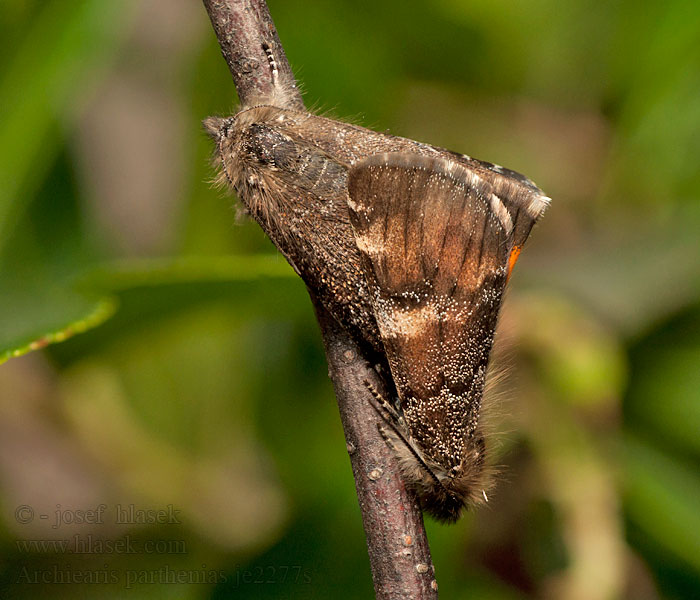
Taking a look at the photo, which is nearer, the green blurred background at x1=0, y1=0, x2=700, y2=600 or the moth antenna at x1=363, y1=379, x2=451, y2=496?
the moth antenna at x1=363, y1=379, x2=451, y2=496

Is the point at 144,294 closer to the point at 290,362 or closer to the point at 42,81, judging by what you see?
the point at 290,362

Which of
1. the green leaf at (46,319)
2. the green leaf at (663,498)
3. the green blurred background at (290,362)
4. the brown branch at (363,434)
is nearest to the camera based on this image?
the brown branch at (363,434)

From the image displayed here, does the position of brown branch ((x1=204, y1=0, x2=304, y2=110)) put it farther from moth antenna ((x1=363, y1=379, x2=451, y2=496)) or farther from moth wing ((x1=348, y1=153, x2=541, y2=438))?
moth antenna ((x1=363, y1=379, x2=451, y2=496))

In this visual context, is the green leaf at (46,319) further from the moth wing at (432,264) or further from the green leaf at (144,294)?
the moth wing at (432,264)

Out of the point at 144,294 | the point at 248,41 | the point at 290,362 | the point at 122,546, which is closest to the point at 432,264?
the point at 248,41

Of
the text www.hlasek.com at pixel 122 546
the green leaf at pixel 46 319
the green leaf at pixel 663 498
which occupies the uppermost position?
the green leaf at pixel 46 319

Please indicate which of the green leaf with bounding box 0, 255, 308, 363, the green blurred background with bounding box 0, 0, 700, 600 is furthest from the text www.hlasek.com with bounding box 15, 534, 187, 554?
the green leaf with bounding box 0, 255, 308, 363

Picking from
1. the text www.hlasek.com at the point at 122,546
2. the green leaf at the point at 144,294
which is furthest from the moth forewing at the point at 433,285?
the text www.hlasek.com at the point at 122,546

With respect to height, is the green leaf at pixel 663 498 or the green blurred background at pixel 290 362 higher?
the green blurred background at pixel 290 362
